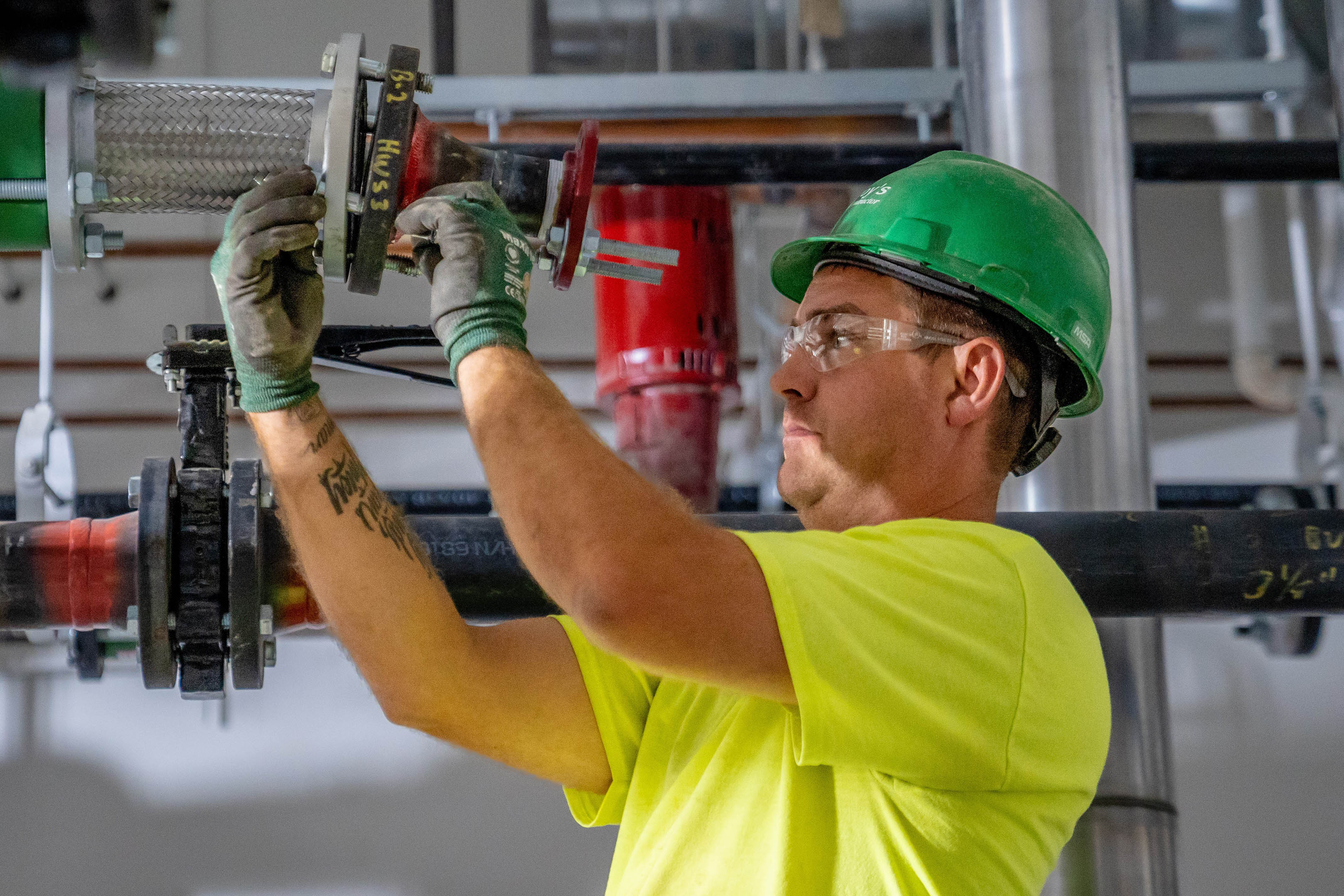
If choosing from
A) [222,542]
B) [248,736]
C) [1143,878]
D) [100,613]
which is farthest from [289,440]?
[248,736]

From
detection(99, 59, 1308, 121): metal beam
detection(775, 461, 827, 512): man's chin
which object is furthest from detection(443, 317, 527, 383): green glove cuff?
detection(99, 59, 1308, 121): metal beam

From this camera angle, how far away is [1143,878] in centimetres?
166

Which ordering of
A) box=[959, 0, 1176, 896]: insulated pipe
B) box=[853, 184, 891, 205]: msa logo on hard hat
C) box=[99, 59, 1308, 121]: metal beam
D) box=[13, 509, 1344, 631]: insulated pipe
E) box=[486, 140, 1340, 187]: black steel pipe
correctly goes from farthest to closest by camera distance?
box=[99, 59, 1308, 121]: metal beam < box=[486, 140, 1340, 187]: black steel pipe < box=[959, 0, 1176, 896]: insulated pipe < box=[13, 509, 1344, 631]: insulated pipe < box=[853, 184, 891, 205]: msa logo on hard hat

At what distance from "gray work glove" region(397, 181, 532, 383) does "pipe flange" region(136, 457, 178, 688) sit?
383mm

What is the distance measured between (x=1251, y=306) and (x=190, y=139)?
358 cm

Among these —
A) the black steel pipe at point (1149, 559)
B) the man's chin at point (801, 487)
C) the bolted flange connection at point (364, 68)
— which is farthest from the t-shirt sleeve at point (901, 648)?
the bolted flange connection at point (364, 68)

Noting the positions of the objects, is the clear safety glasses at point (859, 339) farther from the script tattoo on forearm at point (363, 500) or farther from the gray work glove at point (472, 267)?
the script tattoo on forearm at point (363, 500)

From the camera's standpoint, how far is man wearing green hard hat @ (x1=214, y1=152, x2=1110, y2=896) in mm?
995

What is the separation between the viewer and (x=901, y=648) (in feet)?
3.39

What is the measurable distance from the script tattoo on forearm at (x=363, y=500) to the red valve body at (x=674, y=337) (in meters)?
0.68

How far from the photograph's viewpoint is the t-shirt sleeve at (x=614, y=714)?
1.37 m

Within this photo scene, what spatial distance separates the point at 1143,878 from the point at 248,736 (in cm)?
327

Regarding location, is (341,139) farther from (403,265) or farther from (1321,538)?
(1321,538)

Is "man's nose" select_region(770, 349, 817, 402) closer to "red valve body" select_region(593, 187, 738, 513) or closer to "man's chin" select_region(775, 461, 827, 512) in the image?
"man's chin" select_region(775, 461, 827, 512)
